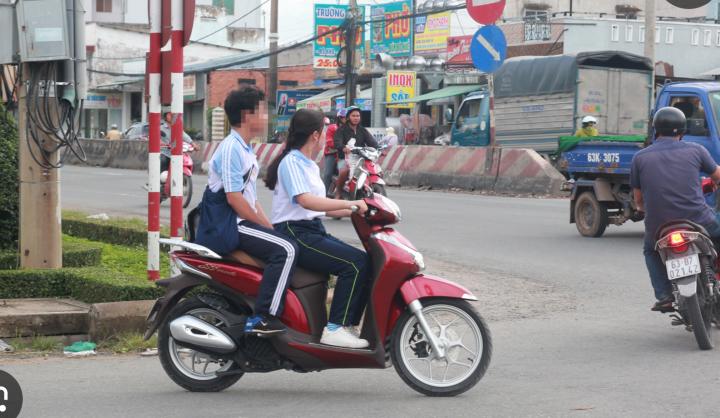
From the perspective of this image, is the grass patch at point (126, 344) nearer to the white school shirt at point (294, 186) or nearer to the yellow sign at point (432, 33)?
the white school shirt at point (294, 186)

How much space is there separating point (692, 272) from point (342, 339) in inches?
104

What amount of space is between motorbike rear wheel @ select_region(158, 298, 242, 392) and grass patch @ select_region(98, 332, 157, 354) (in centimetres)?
144

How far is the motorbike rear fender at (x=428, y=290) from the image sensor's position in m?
5.97

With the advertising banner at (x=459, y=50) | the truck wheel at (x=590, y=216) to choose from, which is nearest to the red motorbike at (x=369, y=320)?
the truck wheel at (x=590, y=216)

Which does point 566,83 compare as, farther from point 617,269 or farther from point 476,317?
point 476,317

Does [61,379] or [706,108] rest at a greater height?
[706,108]

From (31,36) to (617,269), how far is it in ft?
20.4

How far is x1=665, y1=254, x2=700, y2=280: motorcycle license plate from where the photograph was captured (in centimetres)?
741

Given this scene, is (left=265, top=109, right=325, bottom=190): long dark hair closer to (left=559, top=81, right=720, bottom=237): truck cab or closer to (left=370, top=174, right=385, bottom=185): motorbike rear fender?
(left=559, top=81, right=720, bottom=237): truck cab

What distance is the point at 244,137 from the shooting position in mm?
6418

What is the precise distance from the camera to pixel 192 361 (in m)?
6.39

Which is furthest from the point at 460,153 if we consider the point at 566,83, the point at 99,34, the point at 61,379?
the point at 99,34

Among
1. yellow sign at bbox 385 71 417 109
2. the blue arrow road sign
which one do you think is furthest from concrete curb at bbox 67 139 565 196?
yellow sign at bbox 385 71 417 109

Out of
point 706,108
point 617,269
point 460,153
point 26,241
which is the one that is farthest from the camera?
point 460,153
